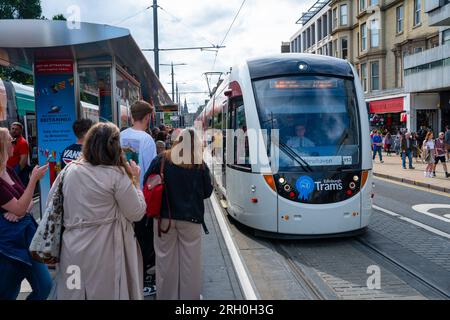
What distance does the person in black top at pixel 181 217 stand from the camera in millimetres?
4309

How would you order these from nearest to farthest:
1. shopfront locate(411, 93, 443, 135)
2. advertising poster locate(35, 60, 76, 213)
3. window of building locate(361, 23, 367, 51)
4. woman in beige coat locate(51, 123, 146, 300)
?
woman in beige coat locate(51, 123, 146, 300)
advertising poster locate(35, 60, 76, 213)
shopfront locate(411, 93, 443, 135)
window of building locate(361, 23, 367, 51)

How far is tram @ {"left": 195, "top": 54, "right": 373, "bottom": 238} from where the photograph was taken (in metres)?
6.90

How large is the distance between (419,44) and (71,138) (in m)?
28.9

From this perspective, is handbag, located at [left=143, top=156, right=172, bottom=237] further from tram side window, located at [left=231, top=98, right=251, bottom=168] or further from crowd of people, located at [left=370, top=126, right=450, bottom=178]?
crowd of people, located at [left=370, top=126, right=450, bottom=178]

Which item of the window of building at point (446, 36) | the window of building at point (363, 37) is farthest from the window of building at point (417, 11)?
the window of building at point (363, 37)

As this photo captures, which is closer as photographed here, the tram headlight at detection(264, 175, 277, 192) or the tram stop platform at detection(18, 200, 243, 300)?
the tram stop platform at detection(18, 200, 243, 300)

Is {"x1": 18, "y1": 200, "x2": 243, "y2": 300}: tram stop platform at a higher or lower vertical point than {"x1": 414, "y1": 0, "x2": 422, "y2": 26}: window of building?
lower

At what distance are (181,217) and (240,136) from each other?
11.9 ft

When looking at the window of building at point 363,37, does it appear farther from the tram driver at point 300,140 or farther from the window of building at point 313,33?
the tram driver at point 300,140

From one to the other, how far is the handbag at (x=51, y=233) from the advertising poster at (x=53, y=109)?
14.1ft

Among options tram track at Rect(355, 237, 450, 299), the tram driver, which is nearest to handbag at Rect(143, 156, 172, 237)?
tram track at Rect(355, 237, 450, 299)

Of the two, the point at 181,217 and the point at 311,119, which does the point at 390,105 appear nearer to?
the point at 311,119

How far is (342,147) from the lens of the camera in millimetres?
7223
